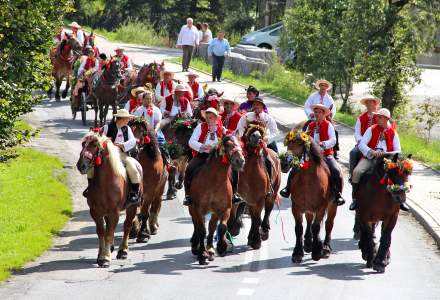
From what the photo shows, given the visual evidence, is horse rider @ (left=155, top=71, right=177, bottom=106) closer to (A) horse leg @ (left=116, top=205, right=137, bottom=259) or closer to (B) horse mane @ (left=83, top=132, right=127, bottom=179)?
(A) horse leg @ (left=116, top=205, right=137, bottom=259)

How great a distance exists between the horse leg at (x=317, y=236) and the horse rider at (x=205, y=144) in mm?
1301

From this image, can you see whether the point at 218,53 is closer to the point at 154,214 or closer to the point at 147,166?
the point at 154,214

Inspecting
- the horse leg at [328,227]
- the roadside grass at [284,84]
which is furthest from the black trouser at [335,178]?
the roadside grass at [284,84]

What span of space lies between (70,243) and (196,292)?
14.4ft

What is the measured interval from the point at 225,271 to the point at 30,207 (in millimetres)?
6079

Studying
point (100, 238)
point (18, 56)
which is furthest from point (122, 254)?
point (18, 56)

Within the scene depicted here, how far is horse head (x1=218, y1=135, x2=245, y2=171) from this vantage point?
17312 millimetres

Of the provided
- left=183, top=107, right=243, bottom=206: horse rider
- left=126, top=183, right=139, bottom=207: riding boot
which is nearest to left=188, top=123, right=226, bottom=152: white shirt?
left=183, top=107, right=243, bottom=206: horse rider

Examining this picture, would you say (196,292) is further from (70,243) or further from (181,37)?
(181,37)

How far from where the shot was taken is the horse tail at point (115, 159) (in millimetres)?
17891

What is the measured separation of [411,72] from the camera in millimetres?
36969

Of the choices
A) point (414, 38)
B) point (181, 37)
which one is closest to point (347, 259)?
point (414, 38)

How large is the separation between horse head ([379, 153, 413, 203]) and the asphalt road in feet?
4.10

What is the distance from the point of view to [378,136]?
19.2 metres
